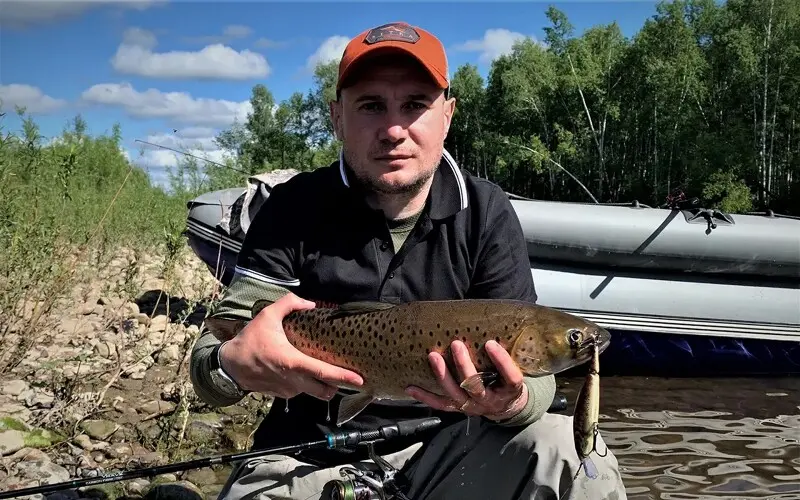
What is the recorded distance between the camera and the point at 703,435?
6.43 m

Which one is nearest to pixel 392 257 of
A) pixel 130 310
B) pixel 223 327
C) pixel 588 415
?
pixel 223 327

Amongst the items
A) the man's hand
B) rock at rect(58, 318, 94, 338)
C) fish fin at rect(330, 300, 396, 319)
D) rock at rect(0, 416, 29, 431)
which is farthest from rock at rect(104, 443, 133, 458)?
the man's hand

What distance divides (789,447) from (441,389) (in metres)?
5.01

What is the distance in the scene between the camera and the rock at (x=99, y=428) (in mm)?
4965

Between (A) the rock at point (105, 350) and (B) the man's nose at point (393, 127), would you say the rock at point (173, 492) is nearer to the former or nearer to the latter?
(A) the rock at point (105, 350)

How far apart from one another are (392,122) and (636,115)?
4508cm

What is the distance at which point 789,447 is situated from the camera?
20.0 ft

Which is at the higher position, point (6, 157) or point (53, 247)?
point (6, 157)

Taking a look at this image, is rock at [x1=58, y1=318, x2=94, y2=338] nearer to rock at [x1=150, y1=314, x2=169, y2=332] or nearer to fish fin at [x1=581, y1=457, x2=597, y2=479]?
rock at [x1=150, y1=314, x2=169, y2=332]

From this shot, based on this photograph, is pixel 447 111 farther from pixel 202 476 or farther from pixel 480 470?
pixel 202 476

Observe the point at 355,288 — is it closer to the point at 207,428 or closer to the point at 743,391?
the point at 207,428

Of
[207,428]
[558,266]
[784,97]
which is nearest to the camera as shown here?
[207,428]

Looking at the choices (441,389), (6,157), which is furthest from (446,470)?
(6,157)

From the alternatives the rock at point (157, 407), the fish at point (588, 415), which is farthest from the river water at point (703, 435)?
the rock at point (157, 407)
